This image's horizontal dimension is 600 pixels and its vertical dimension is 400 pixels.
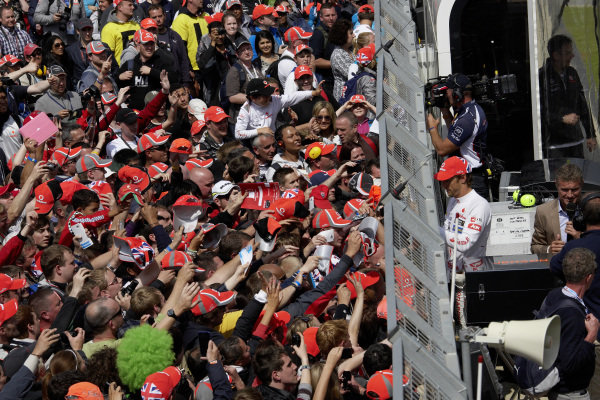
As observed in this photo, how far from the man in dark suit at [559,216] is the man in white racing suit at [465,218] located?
70cm

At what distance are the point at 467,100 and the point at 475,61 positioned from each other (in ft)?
21.7

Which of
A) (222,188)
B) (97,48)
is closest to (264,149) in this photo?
(222,188)

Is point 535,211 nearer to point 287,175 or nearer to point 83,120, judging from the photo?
point 287,175

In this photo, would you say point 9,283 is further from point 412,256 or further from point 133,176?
point 412,256

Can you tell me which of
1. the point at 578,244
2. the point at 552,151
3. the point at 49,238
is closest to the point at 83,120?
the point at 49,238

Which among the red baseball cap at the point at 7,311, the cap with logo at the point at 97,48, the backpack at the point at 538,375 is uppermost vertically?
the cap with logo at the point at 97,48

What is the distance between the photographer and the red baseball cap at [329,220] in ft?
29.2

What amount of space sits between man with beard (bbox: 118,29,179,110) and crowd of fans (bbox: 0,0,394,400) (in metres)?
0.03

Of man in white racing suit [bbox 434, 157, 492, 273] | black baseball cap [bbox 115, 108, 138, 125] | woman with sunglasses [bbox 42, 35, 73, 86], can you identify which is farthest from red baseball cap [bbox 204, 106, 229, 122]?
man in white racing suit [bbox 434, 157, 492, 273]

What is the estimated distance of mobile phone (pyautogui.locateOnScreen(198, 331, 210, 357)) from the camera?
6.93 m

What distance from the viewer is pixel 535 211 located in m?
9.48

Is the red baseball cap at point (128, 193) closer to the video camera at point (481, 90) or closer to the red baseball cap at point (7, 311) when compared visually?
the red baseball cap at point (7, 311)

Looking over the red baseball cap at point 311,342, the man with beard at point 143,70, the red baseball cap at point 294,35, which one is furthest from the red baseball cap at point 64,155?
the red baseball cap at point 311,342

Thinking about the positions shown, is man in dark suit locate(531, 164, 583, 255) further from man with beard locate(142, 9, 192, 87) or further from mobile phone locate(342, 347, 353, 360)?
man with beard locate(142, 9, 192, 87)
